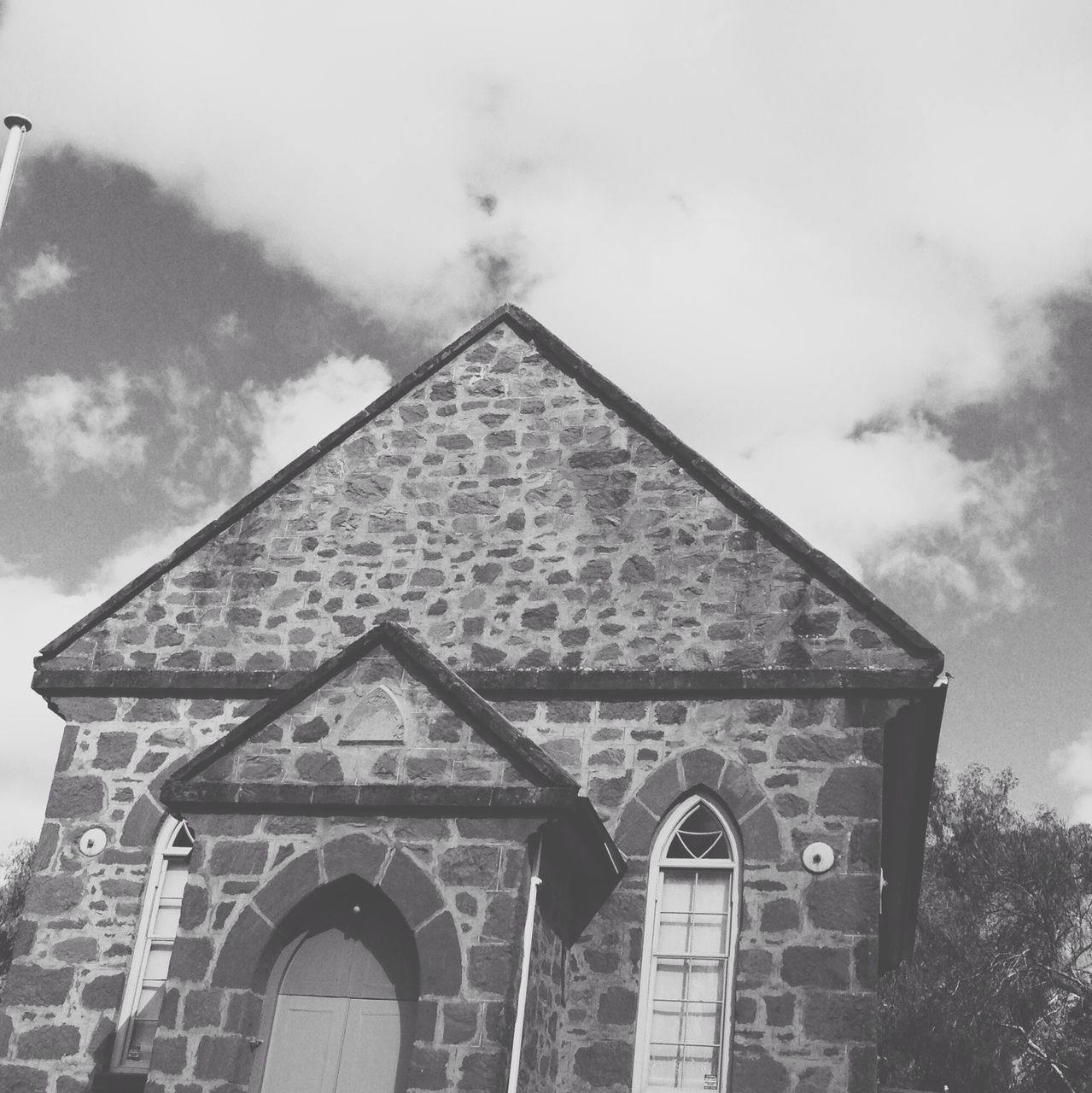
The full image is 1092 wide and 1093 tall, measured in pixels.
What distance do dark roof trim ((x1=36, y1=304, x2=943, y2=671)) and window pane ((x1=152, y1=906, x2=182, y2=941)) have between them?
2967mm

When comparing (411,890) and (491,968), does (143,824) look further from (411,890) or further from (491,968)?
(491,968)

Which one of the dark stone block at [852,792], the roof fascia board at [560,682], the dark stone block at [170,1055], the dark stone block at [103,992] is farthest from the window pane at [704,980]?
the dark stone block at [103,992]

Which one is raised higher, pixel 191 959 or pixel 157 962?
pixel 157 962

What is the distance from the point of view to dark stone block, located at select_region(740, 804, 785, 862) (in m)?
11.0

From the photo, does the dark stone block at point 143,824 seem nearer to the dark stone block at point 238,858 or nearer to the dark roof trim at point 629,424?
the dark roof trim at point 629,424

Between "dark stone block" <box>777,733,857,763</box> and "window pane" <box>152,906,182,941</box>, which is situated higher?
"dark stone block" <box>777,733,857,763</box>

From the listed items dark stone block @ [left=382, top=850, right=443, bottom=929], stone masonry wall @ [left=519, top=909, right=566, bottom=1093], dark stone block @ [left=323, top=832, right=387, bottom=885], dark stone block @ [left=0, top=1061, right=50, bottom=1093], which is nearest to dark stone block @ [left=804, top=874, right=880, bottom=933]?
stone masonry wall @ [left=519, top=909, right=566, bottom=1093]

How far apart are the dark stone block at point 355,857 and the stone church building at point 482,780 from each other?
0.03 meters

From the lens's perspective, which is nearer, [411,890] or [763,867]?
[411,890]

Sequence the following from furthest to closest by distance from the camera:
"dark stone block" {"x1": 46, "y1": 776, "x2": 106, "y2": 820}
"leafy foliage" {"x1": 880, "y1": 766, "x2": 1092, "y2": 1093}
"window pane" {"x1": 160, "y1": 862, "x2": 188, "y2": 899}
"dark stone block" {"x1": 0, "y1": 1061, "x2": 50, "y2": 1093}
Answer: "leafy foliage" {"x1": 880, "y1": 766, "x2": 1092, "y2": 1093} < "dark stone block" {"x1": 46, "y1": 776, "x2": 106, "y2": 820} < "window pane" {"x1": 160, "y1": 862, "x2": 188, "y2": 899} < "dark stone block" {"x1": 0, "y1": 1061, "x2": 50, "y2": 1093}

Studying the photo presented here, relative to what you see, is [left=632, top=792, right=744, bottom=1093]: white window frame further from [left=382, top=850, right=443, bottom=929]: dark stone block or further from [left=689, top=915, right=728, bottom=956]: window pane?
[left=382, top=850, right=443, bottom=929]: dark stone block

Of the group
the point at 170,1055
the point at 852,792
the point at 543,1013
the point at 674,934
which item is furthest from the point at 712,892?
the point at 170,1055

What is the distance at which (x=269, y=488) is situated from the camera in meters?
13.9

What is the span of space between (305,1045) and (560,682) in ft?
12.8
